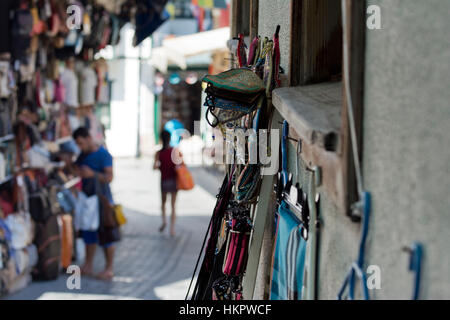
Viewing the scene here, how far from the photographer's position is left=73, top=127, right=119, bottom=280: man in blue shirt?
7883 mm

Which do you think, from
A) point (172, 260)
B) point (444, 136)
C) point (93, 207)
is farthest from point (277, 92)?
point (172, 260)

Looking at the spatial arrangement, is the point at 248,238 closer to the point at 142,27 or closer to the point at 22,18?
the point at 22,18

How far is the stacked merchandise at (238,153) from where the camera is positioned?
2.38m

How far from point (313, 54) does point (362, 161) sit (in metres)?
0.99

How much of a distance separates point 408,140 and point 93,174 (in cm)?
706

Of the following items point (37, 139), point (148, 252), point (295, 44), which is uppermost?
point (295, 44)

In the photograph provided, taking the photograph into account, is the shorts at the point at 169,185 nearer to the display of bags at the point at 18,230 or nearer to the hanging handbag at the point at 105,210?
the hanging handbag at the point at 105,210

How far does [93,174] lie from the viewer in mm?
7910

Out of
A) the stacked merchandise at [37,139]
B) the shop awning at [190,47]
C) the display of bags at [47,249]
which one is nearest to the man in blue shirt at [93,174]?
the stacked merchandise at [37,139]

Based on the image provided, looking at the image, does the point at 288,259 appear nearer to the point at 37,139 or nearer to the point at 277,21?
the point at 277,21

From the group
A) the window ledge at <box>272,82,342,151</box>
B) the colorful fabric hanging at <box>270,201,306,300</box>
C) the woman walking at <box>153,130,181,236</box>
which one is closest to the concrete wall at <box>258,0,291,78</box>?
the window ledge at <box>272,82,342,151</box>

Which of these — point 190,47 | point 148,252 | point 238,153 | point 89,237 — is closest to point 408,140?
point 238,153

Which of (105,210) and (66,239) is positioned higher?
(105,210)

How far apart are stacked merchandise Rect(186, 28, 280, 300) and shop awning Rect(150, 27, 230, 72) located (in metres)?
9.79
